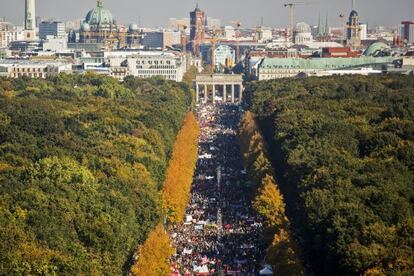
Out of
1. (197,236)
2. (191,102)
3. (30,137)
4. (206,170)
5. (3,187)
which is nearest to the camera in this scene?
(3,187)

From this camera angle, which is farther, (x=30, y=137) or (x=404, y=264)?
(x=30, y=137)

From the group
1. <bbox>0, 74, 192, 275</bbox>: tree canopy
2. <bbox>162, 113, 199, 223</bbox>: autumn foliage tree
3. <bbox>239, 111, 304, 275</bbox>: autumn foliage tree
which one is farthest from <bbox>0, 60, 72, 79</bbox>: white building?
<bbox>239, 111, 304, 275</bbox>: autumn foliage tree

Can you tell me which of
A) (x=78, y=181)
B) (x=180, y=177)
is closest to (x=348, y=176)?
(x=78, y=181)

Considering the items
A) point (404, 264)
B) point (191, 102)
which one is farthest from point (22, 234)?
point (191, 102)

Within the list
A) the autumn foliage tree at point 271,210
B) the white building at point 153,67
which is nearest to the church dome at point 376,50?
the white building at point 153,67

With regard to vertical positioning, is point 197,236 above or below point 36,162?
below

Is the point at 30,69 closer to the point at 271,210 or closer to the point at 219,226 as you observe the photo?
the point at 219,226

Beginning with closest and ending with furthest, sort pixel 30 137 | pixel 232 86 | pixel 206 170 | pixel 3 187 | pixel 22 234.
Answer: pixel 22 234, pixel 3 187, pixel 30 137, pixel 206 170, pixel 232 86

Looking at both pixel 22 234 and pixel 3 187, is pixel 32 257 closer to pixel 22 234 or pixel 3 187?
pixel 22 234
